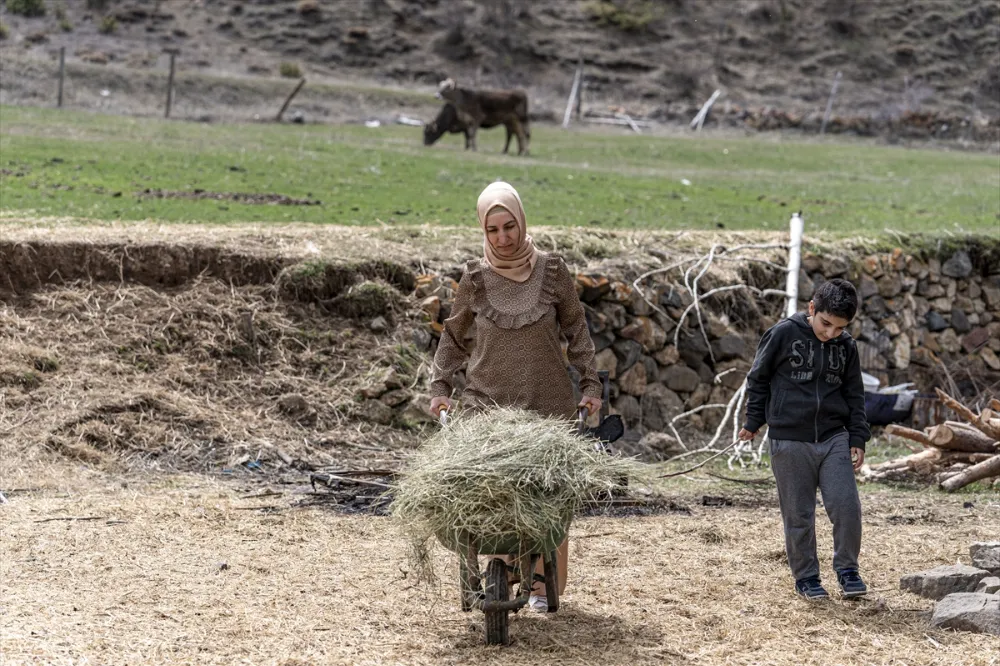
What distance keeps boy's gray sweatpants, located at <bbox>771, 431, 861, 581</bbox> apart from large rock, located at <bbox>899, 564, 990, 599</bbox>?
42cm

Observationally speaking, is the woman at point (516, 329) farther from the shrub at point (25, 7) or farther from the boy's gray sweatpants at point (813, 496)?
the shrub at point (25, 7)

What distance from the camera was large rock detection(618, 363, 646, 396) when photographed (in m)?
11.0

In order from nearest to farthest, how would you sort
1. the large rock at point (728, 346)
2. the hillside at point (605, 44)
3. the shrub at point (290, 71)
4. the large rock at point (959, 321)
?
the large rock at point (728, 346)
the large rock at point (959, 321)
the shrub at point (290, 71)
the hillside at point (605, 44)

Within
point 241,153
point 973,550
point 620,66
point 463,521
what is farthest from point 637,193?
point 620,66

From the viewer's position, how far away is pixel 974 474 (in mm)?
9008

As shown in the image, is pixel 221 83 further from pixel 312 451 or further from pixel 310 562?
pixel 310 562

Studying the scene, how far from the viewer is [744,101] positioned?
146ft

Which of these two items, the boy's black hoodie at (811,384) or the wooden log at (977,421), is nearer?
the boy's black hoodie at (811,384)

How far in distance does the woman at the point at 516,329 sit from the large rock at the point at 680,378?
5.57m

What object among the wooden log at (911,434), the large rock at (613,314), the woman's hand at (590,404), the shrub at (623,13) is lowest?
the wooden log at (911,434)

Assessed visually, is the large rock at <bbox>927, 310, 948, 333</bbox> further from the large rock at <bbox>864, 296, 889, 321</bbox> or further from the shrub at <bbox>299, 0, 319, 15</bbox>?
the shrub at <bbox>299, 0, 319, 15</bbox>

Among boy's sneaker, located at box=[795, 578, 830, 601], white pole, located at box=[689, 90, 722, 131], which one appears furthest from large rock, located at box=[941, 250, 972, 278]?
white pole, located at box=[689, 90, 722, 131]

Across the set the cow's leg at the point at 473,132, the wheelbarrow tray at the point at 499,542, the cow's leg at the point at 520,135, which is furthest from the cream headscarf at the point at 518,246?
the cow's leg at the point at 473,132

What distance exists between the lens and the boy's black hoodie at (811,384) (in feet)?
19.9
